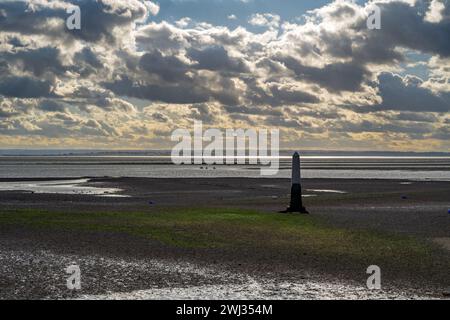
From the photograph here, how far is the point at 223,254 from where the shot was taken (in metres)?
14.9

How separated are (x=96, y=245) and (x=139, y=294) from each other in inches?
242

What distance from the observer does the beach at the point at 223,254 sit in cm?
1092

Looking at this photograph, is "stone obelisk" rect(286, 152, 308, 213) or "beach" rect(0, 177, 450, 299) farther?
"stone obelisk" rect(286, 152, 308, 213)

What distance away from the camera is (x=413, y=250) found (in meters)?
15.7

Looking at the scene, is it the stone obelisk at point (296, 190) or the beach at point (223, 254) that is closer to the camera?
the beach at point (223, 254)

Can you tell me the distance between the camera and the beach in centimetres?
1092

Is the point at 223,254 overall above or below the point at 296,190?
below

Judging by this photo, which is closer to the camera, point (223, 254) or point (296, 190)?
point (223, 254)

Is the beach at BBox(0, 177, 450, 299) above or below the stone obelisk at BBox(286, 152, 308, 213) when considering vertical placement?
below

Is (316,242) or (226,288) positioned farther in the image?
(316,242)

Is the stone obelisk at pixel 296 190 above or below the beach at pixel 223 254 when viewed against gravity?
above
